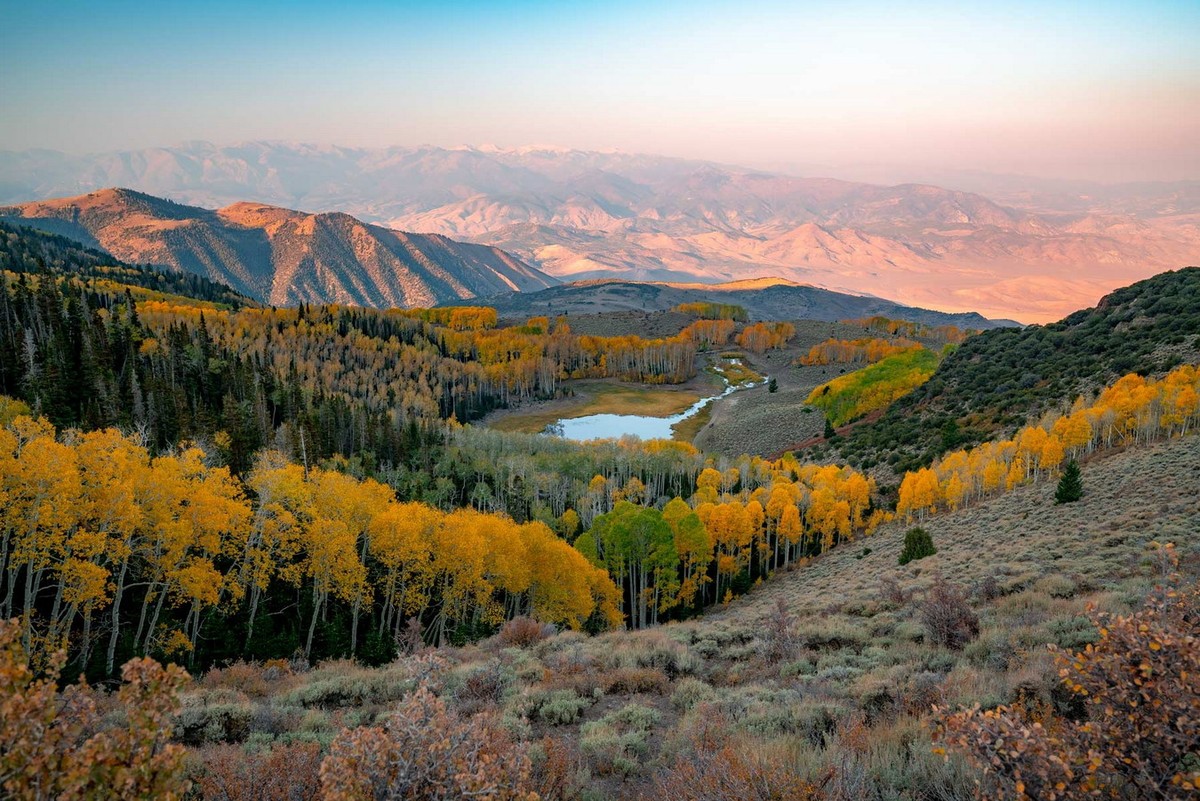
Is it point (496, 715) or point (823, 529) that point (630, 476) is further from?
point (496, 715)

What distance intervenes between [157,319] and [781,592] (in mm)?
140947

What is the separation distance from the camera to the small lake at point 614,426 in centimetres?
14000

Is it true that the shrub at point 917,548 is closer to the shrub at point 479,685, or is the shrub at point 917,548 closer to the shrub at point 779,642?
the shrub at point 779,642

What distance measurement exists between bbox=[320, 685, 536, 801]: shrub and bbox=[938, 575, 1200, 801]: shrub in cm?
458

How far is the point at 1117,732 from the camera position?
579 centimetres

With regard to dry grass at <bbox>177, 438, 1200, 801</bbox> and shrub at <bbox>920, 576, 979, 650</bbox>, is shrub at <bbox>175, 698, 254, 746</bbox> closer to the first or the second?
dry grass at <bbox>177, 438, 1200, 801</bbox>

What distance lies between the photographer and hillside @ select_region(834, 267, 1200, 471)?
66750 millimetres

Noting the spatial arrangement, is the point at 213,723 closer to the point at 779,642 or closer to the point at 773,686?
the point at 773,686

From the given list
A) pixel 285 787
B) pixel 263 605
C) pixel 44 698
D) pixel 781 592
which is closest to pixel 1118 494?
pixel 781 592

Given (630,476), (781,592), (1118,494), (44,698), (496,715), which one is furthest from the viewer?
(630,476)

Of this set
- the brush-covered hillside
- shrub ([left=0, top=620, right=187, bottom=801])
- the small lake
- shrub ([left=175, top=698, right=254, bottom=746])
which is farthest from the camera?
the small lake

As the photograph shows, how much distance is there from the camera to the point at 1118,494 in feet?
120

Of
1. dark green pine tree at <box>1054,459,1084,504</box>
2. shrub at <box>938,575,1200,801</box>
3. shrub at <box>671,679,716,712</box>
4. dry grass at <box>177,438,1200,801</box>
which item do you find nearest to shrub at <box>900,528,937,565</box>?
dark green pine tree at <box>1054,459,1084,504</box>

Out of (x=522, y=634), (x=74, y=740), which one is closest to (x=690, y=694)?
(x=522, y=634)
